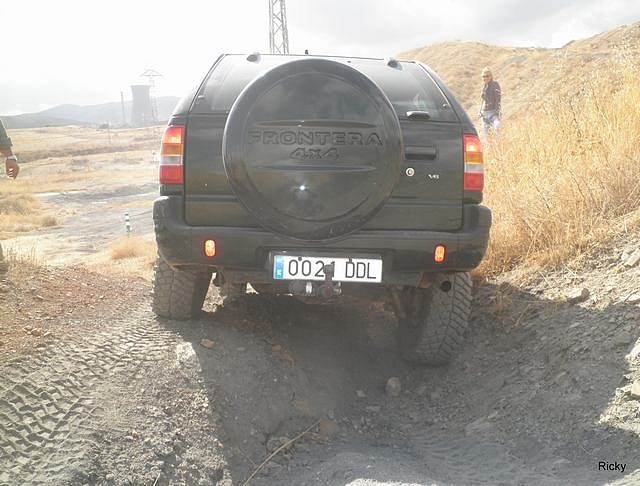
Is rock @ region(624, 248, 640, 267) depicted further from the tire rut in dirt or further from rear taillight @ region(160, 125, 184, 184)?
the tire rut in dirt

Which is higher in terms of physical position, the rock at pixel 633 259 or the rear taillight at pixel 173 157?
the rear taillight at pixel 173 157

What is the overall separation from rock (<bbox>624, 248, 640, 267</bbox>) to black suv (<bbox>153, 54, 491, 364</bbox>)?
136 cm

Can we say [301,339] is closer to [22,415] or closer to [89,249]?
[22,415]

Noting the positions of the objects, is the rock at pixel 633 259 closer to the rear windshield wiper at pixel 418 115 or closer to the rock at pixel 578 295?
the rock at pixel 578 295

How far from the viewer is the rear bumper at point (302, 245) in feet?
9.95

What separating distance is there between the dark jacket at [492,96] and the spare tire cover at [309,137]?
8289mm

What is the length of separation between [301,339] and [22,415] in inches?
78.9

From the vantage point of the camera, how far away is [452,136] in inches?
123

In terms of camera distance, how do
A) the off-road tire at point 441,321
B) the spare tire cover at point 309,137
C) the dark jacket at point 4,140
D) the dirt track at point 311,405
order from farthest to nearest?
1. the dark jacket at point 4,140
2. the off-road tire at point 441,321
3. the spare tire cover at point 309,137
4. the dirt track at point 311,405

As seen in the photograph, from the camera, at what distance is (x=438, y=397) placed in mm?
3701

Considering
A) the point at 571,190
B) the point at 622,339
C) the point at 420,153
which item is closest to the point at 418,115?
the point at 420,153

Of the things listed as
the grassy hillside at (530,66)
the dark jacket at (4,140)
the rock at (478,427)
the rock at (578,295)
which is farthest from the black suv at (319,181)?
the grassy hillside at (530,66)

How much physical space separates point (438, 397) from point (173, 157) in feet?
7.36

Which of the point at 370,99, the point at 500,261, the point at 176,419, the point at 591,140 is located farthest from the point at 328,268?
the point at 591,140
